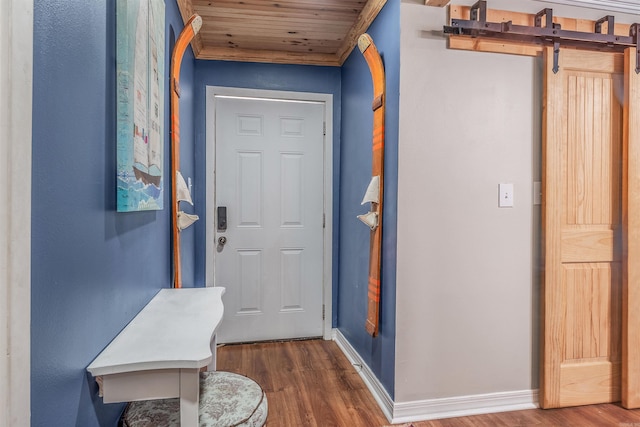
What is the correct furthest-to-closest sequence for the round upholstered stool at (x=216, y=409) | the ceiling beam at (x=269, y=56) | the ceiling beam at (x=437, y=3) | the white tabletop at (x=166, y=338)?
the ceiling beam at (x=269, y=56) < the ceiling beam at (x=437, y=3) < the round upholstered stool at (x=216, y=409) < the white tabletop at (x=166, y=338)

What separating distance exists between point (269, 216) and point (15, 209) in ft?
7.92

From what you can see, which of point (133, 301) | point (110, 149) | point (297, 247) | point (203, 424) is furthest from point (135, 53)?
point (297, 247)

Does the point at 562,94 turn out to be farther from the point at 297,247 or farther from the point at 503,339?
the point at 297,247

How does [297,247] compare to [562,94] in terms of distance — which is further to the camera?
[297,247]

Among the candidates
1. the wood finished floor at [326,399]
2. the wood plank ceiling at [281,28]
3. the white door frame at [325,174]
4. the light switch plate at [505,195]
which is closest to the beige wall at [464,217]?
the light switch plate at [505,195]

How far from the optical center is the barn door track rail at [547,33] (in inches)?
75.6

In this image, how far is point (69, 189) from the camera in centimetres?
85

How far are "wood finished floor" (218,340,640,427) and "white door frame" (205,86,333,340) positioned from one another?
0.53m

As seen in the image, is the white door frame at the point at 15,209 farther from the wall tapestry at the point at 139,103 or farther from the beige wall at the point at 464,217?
the beige wall at the point at 464,217

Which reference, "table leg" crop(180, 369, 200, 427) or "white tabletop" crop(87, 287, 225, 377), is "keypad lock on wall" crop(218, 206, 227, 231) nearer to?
"white tabletop" crop(87, 287, 225, 377)

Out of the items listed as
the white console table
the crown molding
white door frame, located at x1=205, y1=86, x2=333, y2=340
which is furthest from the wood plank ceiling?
the white console table

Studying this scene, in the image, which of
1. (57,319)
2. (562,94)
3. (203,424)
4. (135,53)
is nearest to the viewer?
(57,319)

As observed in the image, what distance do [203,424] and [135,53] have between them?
1.18 metres

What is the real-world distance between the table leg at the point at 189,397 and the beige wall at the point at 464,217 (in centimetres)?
123
